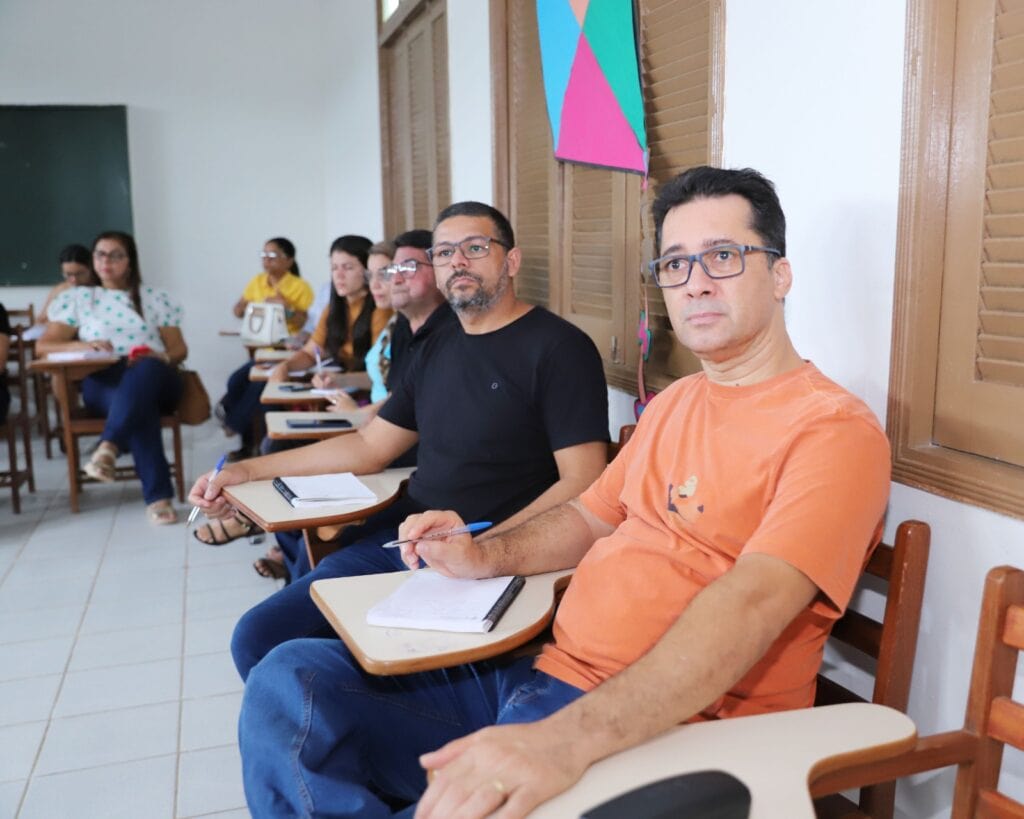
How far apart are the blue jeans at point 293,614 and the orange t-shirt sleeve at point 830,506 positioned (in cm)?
97

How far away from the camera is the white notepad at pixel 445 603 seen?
132 centimetres

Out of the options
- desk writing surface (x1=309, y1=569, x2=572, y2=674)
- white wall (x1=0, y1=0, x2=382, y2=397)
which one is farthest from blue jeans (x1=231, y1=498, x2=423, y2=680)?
white wall (x1=0, y1=0, x2=382, y2=397)

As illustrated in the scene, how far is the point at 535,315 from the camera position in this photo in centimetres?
215

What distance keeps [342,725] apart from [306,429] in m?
1.55

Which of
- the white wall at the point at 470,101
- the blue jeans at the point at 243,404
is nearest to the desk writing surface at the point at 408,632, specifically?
the white wall at the point at 470,101

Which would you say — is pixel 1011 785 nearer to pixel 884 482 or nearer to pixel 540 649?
pixel 884 482

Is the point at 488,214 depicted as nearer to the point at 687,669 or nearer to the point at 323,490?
the point at 323,490

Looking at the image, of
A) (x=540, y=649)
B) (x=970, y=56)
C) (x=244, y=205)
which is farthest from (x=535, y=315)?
(x=244, y=205)

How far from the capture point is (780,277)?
52.6 inches

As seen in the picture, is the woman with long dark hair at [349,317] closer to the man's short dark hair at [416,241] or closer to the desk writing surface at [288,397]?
the desk writing surface at [288,397]

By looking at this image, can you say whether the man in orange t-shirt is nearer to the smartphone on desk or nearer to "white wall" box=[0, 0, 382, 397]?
the smartphone on desk

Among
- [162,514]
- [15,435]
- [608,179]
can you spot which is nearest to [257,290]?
[15,435]

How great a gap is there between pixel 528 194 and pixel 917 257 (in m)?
1.95

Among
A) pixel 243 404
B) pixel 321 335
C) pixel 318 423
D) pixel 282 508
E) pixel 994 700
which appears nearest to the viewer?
pixel 994 700
